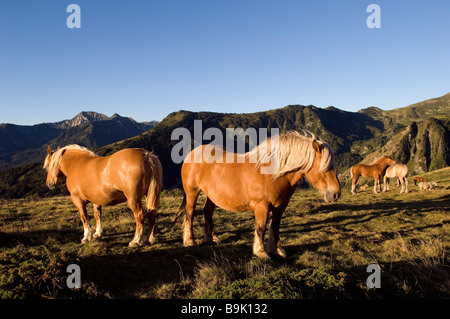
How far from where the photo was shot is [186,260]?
5.80 m

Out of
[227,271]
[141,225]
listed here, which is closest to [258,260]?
[227,271]

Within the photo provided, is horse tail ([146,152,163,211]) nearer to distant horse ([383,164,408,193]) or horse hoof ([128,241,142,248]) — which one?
horse hoof ([128,241,142,248])

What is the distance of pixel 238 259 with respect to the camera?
576cm

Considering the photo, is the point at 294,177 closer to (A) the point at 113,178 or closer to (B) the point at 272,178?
(B) the point at 272,178

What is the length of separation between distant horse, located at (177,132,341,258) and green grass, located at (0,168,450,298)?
43.9 inches

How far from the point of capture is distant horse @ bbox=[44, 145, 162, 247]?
23.2 feet

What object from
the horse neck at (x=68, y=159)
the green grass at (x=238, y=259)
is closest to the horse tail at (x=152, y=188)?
the green grass at (x=238, y=259)

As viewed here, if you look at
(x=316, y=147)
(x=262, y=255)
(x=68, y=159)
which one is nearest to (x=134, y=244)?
(x=262, y=255)

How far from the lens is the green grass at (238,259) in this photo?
11.3 ft

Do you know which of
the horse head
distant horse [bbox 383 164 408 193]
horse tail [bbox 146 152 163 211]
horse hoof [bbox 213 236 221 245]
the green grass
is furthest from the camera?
distant horse [bbox 383 164 408 193]

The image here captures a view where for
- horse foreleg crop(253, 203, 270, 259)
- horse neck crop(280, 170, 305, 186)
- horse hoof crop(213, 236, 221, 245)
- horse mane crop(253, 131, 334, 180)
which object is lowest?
horse hoof crop(213, 236, 221, 245)

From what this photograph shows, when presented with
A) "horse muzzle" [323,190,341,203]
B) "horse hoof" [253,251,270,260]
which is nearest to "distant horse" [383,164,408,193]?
"horse muzzle" [323,190,341,203]

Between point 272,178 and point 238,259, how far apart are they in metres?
2.10
